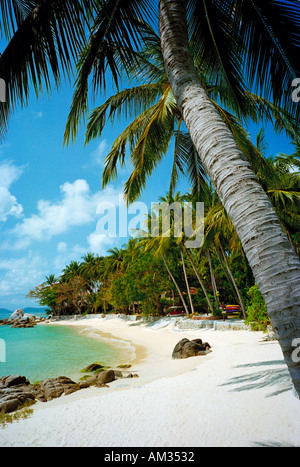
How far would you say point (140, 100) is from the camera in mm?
7398

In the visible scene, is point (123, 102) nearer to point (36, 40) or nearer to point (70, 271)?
point (36, 40)

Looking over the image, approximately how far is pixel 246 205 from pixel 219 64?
12.0 ft

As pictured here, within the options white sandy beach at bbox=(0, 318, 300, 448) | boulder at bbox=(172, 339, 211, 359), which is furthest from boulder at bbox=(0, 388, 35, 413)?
boulder at bbox=(172, 339, 211, 359)

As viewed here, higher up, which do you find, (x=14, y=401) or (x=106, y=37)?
(x=106, y=37)

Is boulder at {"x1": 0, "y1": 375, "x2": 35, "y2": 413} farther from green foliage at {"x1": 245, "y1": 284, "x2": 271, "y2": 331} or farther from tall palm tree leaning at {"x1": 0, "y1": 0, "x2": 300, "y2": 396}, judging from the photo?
green foliage at {"x1": 245, "y1": 284, "x2": 271, "y2": 331}

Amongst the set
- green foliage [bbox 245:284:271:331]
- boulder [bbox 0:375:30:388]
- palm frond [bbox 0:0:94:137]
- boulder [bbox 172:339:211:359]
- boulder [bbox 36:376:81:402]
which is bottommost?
boulder [bbox 0:375:30:388]

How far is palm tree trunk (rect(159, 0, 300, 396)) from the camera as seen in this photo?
1.64m

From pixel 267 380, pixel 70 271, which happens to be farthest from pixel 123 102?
pixel 70 271

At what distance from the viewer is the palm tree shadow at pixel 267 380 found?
3826 mm

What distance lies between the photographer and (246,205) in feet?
6.55

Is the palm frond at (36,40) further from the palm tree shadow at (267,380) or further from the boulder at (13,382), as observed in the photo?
the boulder at (13,382)

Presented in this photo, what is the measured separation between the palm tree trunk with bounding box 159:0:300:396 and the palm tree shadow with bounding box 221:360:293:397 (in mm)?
2716

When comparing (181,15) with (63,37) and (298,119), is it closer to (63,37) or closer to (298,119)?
(63,37)

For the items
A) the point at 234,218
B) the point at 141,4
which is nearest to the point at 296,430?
the point at 234,218
